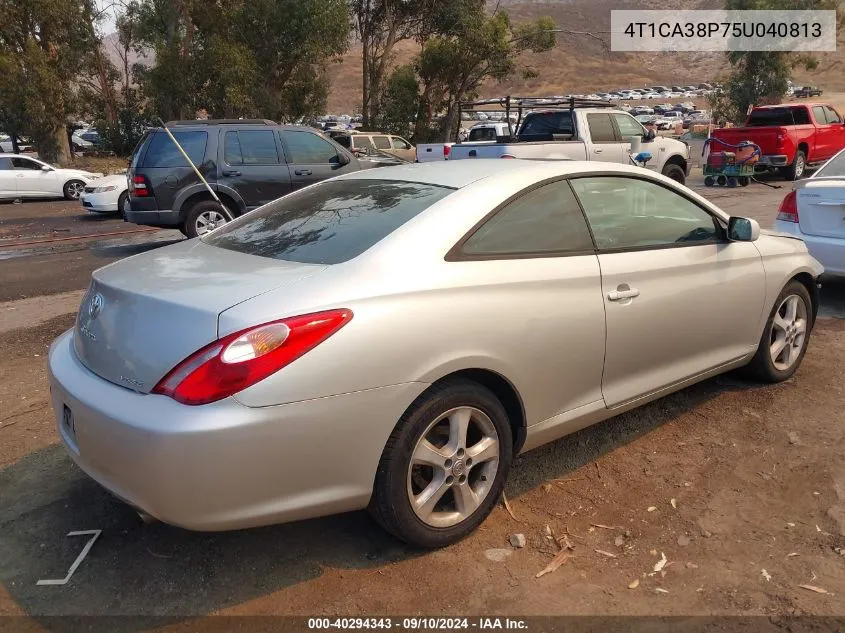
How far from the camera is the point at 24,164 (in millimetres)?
18844

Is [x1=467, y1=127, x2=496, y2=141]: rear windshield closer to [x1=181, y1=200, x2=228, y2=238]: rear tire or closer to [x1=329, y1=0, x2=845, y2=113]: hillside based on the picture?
[x1=181, y1=200, x2=228, y2=238]: rear tire

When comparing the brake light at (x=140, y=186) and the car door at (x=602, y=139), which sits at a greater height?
the car door at (x=602, y=139)

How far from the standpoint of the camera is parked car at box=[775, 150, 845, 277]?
619 cm

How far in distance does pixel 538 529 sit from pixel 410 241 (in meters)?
1.37

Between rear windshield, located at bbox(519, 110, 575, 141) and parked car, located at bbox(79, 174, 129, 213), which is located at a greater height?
rear windshield, located at bbox(519, 110, 575, 141)

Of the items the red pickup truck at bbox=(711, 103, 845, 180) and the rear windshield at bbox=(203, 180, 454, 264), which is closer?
the rear windshield at bbox=(203, 180, 454, 264)

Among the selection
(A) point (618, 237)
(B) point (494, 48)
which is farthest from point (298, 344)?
(B) point (494, 48)

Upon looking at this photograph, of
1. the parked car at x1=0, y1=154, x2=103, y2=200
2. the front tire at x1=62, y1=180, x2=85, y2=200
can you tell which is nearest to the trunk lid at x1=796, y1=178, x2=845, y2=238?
the parked car at x1=0, y1=154, x2=103, y2=200

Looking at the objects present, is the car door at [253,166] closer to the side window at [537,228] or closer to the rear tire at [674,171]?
the side window at [537,228]

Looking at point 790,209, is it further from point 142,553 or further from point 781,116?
point 781,116

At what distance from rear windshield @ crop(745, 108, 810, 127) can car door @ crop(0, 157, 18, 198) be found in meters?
19.6

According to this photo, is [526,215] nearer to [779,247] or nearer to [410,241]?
[410,241]

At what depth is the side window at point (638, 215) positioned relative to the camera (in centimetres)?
358

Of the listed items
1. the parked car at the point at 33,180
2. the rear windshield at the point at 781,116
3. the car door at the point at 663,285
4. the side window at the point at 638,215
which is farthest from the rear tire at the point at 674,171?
the parked car at the point at 33,180
